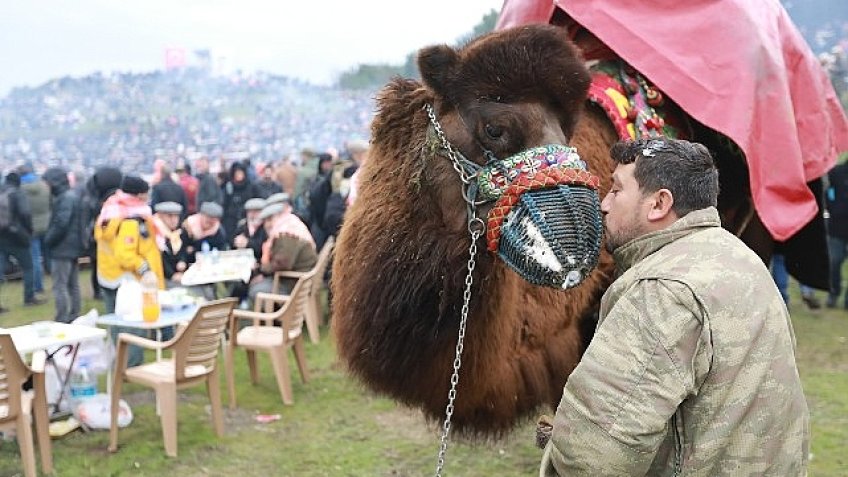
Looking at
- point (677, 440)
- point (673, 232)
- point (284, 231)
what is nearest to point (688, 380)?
point (677, 440)

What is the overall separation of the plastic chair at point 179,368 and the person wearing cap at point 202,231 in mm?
3670

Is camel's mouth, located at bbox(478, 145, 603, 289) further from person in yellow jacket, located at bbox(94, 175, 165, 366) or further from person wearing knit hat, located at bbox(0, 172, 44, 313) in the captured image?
person wearing knit hat, located at bbox(0, 172, 44, 313)

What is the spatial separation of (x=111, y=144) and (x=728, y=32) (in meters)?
22.0

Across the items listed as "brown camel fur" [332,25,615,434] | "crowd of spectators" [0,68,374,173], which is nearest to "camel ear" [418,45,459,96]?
"brown camel fur" [332,25,615,434]

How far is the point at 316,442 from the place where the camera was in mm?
6215

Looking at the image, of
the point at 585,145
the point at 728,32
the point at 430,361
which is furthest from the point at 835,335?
the point at 430,361

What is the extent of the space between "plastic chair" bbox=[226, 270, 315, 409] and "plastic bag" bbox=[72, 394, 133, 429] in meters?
0.95

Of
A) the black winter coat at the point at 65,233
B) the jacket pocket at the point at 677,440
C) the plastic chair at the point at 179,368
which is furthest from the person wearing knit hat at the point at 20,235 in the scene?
the jacket pocket at the point at 677,440

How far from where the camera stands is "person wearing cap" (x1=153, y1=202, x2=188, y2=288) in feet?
30.9

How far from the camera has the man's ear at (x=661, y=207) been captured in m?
2.18

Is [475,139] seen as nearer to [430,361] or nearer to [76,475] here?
[430,361]

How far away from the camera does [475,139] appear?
10.4ft

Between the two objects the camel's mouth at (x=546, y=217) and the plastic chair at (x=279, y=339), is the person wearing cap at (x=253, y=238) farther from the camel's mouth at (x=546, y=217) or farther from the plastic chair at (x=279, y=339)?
the camel's mouth at (x=546, y=217)

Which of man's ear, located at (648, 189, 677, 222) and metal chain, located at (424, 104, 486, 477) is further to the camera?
metal chain, located at (424, 104, 486, 477)
